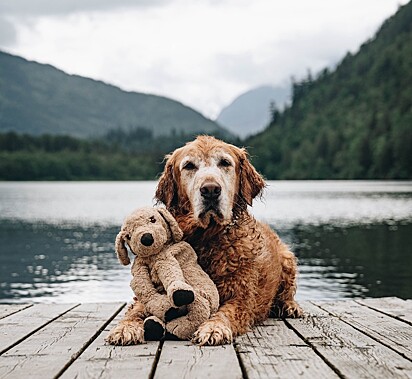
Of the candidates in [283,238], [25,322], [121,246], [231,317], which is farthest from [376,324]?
[283,238]

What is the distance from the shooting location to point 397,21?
566 ft

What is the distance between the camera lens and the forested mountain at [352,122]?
103m

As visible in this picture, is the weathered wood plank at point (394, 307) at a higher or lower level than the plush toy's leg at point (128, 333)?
lower

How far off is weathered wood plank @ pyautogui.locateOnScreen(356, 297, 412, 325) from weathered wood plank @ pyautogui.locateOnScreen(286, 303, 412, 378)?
605mm

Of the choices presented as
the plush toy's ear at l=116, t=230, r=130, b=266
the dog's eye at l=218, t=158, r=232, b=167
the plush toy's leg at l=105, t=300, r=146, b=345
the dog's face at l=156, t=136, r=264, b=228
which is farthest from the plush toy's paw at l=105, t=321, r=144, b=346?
the dog's eye at l=218, t=158, r=232, b=167

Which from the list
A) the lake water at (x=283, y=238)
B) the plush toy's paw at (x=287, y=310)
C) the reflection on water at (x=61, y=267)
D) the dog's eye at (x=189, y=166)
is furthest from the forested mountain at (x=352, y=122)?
the dog's eye at (x=189, y=166)

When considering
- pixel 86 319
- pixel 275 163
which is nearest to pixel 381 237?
pixel 86 319

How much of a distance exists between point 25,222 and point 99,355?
117ft

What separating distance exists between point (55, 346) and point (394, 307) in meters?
3.38

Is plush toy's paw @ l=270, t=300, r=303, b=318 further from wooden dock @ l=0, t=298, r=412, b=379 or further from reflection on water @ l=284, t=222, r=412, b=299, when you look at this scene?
reflection on water @ l=284, t=222, r=412, b=299

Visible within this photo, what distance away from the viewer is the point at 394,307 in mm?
6242

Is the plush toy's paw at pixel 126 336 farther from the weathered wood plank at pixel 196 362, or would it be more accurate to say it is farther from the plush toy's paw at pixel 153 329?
the weathered wood plank at pixel 196 362

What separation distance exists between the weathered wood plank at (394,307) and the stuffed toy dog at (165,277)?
6.28 feet

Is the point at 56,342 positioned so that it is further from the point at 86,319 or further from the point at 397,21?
the point at 397,21
